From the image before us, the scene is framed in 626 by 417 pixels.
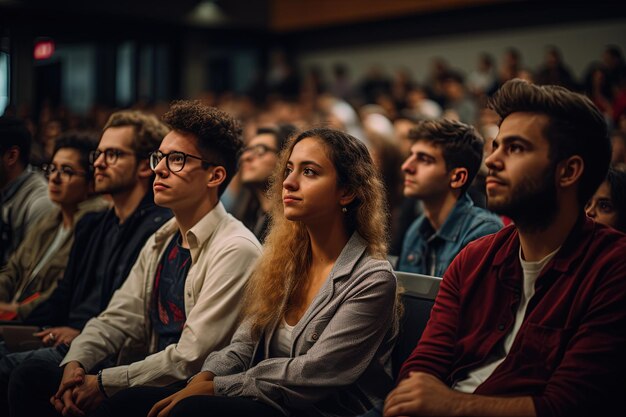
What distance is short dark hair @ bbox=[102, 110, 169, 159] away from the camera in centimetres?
321

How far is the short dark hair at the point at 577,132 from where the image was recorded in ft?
5.92

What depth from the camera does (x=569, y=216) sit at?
182 cm

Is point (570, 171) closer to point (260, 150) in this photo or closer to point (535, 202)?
point (535, 202)

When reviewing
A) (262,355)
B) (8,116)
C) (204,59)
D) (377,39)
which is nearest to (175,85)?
(204,59)

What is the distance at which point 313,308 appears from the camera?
2.18m

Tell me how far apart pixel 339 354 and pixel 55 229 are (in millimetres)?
2003

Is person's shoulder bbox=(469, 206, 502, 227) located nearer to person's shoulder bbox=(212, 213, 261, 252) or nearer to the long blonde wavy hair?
the long blonde wavy hair

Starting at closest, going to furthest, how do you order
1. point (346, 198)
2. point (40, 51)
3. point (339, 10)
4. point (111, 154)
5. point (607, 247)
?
point (607, 247)
point (346, 198)
point (111, 154)
point (40, 51)
point (339, 10)

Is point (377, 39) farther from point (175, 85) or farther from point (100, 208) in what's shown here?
point (100, 208)

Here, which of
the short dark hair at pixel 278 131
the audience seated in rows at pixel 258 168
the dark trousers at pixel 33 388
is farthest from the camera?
the short dark hair at pixel 278 131

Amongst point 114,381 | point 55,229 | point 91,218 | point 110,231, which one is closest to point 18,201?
point 55,229

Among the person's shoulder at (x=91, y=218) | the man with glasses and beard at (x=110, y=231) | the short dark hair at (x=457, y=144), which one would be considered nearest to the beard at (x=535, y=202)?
the short dark hair at (x=457, y=144)

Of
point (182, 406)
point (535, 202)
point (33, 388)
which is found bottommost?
point (33, 388)

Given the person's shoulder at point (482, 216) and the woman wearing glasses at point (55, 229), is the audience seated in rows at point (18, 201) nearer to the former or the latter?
the woman wearing glasses at point (55, 229)
